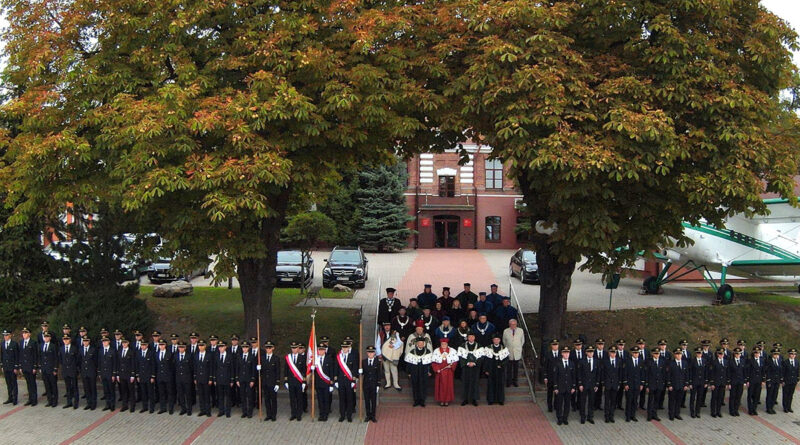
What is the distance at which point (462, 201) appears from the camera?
40.5 metres

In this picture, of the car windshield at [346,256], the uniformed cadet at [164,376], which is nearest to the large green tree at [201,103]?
the uniformed cadet at [164,376]

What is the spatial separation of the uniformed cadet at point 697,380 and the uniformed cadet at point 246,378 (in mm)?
8521

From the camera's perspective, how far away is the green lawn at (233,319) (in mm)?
16252

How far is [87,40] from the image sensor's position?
512 inches

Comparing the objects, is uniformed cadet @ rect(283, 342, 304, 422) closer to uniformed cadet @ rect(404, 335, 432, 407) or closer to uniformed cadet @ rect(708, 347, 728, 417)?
uniformed cadet @ rect(404, 335, 432, 407)

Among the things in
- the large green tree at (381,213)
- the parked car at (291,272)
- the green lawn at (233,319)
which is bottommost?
the green lawn at (233,319)

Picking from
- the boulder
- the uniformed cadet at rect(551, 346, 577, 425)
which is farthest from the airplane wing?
the boulder

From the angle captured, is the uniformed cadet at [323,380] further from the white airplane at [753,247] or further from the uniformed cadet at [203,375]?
the white airplane at [753,247]

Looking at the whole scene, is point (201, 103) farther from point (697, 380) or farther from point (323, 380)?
point (697, 380)

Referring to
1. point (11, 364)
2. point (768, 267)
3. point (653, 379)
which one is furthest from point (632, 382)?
point (11, 364)

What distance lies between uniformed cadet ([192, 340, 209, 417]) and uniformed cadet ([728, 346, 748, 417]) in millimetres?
10143

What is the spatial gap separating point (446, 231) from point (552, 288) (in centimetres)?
2574

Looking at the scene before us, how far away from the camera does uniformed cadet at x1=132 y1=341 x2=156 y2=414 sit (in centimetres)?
1230

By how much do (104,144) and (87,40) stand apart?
2.93m
